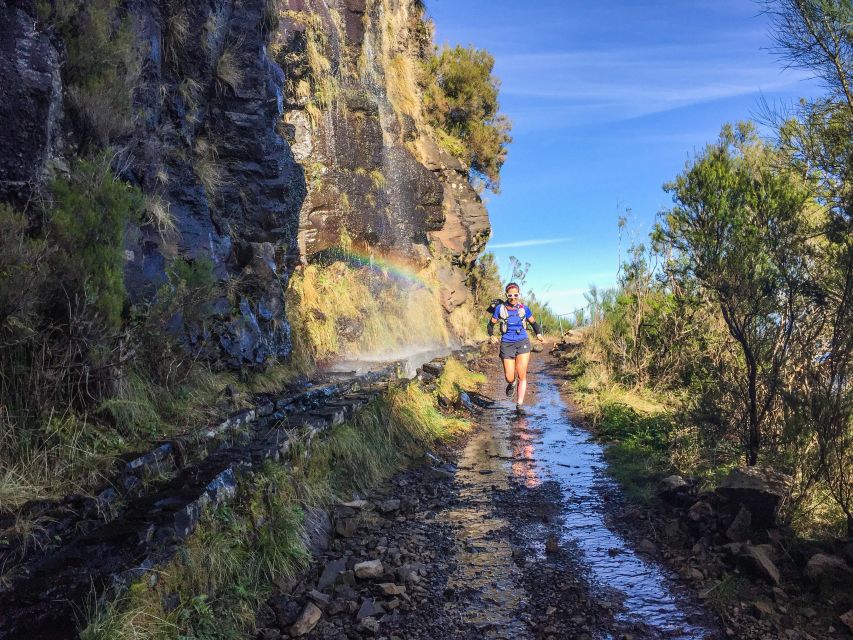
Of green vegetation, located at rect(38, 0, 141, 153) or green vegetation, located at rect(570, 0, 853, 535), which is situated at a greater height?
green vegetation, located at rect(38, 0, 141, 153)

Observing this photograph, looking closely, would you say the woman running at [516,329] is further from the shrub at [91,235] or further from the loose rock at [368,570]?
the shrub at [91,235]

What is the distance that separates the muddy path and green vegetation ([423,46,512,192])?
16.6 meters

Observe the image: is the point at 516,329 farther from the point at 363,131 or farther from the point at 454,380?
the point at 363,131

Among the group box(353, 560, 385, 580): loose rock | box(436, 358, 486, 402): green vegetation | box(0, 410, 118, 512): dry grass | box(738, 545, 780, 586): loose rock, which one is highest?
box(0, 410, 118, 512): dry grass

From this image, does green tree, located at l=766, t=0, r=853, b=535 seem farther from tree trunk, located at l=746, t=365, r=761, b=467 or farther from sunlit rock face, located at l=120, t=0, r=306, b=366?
sunlit rock face, located at l=120, t=0, r=306, b=366

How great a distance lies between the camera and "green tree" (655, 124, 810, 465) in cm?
506

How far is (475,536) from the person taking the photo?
461 cm

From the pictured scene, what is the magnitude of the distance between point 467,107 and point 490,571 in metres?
19.8

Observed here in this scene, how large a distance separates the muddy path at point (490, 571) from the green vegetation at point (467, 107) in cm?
1658

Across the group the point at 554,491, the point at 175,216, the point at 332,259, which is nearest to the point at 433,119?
the point at 332,259

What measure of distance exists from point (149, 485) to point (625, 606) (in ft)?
10.1

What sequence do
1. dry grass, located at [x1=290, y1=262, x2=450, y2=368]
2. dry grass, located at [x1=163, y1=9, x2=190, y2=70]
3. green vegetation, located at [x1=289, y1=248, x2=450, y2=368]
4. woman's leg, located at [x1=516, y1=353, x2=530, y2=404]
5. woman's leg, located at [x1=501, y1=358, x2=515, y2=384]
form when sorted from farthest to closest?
woman's leg, located at [x1=501, y1=358, x2=515, y2=384] < woman's leg, located at [x1=516, y1=353, x2=530, y2=404] < dry grass, located at [x1=290, y1=262, x2=450, y2=368] < green vegetation, located at [x1=289, y1=248, x2=450, y2=368] < dry grass, located at [x1=163, y1=9, x2=190, y2=70]

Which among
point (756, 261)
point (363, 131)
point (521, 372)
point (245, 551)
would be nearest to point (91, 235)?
point (245, 551)

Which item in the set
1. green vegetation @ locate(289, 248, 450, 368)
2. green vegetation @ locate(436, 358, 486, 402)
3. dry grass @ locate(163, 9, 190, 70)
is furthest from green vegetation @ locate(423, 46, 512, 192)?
dry grass @ locate(163, 9, 190, 70)
